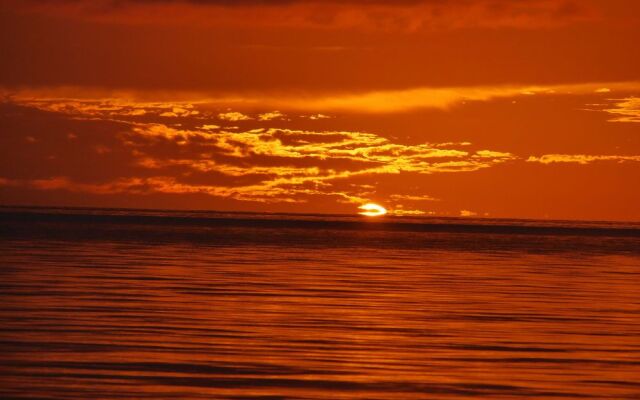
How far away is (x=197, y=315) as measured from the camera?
22438 millimetres

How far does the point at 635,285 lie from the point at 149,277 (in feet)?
42.0

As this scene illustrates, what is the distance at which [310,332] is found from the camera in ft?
66.4

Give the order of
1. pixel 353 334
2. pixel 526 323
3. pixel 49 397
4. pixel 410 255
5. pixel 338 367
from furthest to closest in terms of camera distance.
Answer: pixel 410 255, pixel 526 323, pixel 353 334, pixel 338 367, pixel 49 397

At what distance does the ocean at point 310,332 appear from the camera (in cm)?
1536

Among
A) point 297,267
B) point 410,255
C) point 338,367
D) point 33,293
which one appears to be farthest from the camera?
point 410,255

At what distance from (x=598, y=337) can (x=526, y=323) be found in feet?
6.60

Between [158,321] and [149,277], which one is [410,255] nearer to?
[149,277]

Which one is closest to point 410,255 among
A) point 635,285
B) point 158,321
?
point 635,285

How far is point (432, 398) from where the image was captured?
1467 centimetres

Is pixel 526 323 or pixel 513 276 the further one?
pixel 513 276

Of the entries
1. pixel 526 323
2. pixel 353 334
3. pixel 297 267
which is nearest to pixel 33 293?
pixel 353 334

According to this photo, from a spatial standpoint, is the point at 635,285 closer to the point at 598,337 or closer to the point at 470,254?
the point at 598,337

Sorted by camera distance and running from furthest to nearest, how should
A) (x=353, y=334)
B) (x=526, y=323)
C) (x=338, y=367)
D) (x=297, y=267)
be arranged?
1. (x=297, y=267)
2. (x=526, y=323)
3. (x=353, y=334)
4. (x=338, y=367)

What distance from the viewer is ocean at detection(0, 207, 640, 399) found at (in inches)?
605
